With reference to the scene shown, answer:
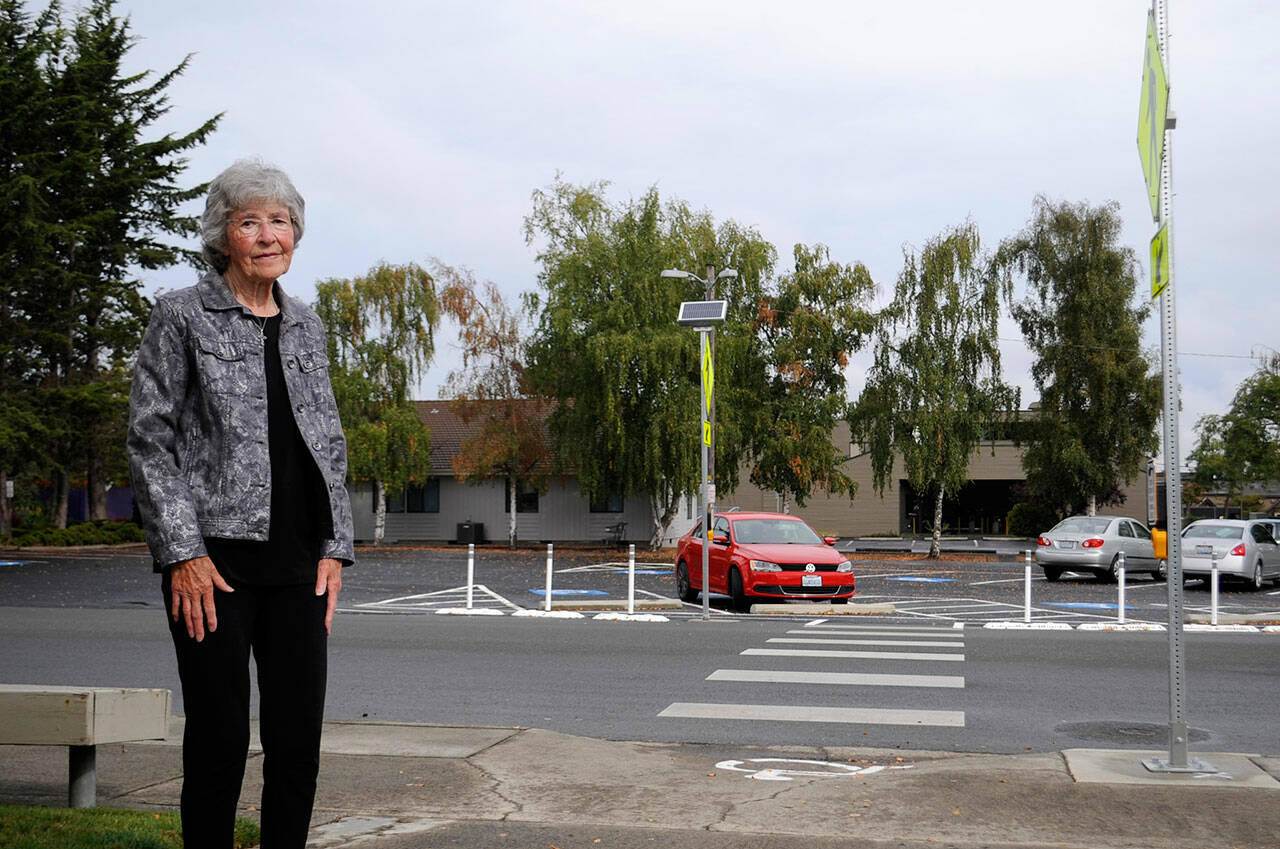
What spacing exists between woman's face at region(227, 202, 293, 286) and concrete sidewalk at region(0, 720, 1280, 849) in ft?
8.21

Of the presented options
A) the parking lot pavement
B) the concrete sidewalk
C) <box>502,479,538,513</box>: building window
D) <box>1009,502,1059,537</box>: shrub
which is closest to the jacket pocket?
the concrete sidewalk

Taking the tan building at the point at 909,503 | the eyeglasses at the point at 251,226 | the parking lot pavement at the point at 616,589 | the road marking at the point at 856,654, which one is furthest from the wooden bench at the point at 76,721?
the tan building at the point at 909,503

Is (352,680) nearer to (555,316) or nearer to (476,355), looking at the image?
(555,316)

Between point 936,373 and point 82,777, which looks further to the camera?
point 936,373

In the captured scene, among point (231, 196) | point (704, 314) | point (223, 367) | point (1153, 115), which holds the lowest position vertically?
point (223, 367)

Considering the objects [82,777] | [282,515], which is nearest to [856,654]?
[82,777]

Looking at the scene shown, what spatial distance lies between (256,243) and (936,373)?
116 feet

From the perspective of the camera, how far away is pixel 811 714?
9.26 metres

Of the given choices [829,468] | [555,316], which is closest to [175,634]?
[555,316]

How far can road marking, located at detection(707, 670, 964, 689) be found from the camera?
35.7ft

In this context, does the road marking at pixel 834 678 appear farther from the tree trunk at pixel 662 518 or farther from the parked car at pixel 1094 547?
the tree trunk at pixel 662 518

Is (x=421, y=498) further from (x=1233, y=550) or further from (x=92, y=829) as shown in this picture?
(x=92, y=829)

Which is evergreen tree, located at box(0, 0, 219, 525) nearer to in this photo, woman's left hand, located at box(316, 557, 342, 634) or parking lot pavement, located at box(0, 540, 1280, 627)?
parking lot pavement, located at box(0, 540, 1280, 627)

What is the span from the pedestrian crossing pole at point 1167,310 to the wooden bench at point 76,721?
505cm
